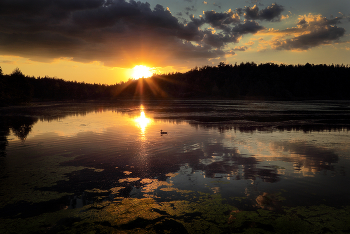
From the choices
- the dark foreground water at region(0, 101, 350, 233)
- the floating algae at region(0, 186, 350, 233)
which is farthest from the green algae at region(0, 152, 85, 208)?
the floating algae at region(0, 186, 350, 233)

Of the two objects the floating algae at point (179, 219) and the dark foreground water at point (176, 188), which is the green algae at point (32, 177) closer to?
the dark foreground water at point (176, 188)

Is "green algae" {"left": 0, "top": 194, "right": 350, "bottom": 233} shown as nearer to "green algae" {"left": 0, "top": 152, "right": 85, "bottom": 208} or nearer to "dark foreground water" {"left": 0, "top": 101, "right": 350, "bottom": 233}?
"dark foreground water" {"left": 0, "top": 101, "right": 350, "bottom": 233}

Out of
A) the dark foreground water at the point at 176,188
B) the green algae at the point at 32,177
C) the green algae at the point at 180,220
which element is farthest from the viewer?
the green algae at the point at 32,177

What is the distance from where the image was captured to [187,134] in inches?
878

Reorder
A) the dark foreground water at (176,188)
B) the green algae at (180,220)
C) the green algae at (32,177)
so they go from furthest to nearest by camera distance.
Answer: the green algae at (32,177) < the dark foreground water at (176,188) < the green algae at (180,220)

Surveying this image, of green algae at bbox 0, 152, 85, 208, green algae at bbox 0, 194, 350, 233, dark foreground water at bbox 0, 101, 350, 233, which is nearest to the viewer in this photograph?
green algae at bbox 0, 194, 350, 233

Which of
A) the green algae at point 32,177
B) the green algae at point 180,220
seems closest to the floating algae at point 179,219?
the green algae at point 180,220

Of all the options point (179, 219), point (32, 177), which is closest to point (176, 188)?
point (179, 219)

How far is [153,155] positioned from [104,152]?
3.41 metres

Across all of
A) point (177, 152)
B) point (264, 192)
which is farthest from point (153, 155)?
point (264, 192)

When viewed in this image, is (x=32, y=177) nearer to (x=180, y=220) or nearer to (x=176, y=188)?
(x=176, y=188)

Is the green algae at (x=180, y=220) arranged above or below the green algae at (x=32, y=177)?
below

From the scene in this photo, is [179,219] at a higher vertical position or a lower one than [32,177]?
lower

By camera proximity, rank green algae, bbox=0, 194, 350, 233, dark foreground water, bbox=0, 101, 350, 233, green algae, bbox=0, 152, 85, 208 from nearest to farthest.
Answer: green algae, bbox=0, 194, 350, 233
dark foreground water, bbox=0, 101, 350, 233
green algae, bbox=0, 152, 85, 208
